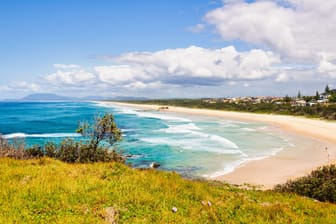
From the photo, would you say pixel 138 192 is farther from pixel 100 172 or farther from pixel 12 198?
pixel 12 198

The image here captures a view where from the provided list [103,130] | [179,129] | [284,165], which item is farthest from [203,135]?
[103,130]

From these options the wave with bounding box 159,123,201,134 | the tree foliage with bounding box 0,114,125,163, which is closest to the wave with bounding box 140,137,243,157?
the wave with bounding box 159,123,201,134

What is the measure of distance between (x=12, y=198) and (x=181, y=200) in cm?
429

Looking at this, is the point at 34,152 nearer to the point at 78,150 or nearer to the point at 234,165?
the point at 78,150

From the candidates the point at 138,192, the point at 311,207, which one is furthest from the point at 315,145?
the point at 138,192

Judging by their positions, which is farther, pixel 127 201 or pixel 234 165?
pixel 234 165

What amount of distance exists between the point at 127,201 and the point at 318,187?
8.04 m

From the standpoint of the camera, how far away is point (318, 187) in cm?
1198

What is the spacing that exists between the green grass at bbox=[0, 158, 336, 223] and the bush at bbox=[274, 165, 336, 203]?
2180mm

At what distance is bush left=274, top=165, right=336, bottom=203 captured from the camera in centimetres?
1135

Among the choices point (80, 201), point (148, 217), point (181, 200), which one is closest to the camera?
point (148, 217)

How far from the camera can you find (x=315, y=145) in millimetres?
36031

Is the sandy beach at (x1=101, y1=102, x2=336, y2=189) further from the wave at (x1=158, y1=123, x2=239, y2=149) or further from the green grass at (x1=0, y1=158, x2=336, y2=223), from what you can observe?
the green grass at (x1=0, y1=158, x2=336, y2=223)

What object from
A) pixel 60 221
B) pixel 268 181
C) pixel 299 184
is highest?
pixel 60 221
